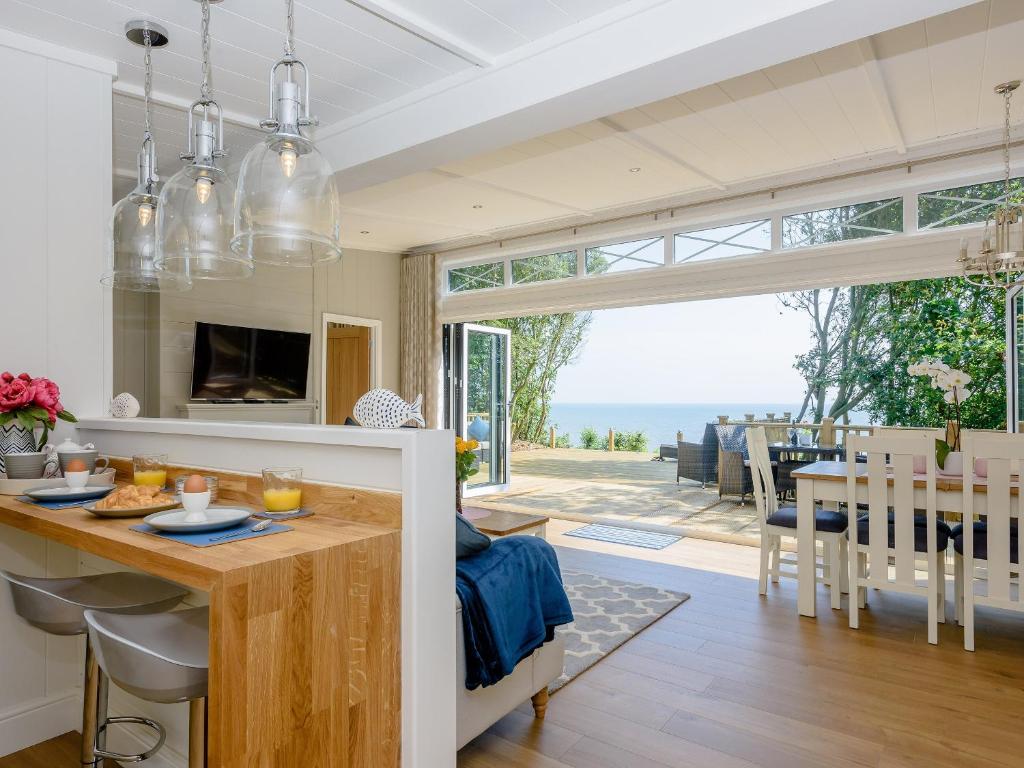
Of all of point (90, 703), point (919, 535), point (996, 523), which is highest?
point (996, 523)

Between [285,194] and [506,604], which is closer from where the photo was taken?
[285,194]

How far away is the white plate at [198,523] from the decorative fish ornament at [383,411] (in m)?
0.42

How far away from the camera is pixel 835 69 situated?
323 centimetres

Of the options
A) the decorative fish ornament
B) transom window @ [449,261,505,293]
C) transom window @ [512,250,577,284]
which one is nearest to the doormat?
transom window @ [512,250,577,284]

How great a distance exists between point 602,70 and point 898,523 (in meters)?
2.70

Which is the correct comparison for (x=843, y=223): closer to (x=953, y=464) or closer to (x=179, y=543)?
(x=953, y=464)

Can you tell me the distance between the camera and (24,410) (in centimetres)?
231

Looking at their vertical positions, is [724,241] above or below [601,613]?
above

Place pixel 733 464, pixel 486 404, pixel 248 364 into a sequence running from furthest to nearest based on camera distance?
1. pixel 486 404
2. pixel 733 464
3. pixel 248 364

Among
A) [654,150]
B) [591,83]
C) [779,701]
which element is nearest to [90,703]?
[779,701]

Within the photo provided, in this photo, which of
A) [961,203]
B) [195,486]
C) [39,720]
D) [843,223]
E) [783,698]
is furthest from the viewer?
[843,223]

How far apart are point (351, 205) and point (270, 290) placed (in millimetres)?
1321

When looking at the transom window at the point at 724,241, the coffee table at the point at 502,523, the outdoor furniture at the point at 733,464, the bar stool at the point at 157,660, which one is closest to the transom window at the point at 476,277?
the transom window at the point at 724,241

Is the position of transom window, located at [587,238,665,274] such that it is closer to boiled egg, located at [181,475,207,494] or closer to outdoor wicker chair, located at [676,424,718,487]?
outdoor wicker chair, located at [676,424,718,487]
